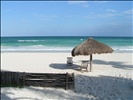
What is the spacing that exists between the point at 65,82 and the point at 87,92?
1.06 metres

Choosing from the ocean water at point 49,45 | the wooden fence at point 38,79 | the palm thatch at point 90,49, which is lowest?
the ocean water at point 49,45

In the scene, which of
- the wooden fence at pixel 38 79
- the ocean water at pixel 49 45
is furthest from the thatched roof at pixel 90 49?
the ocean water at pixel 49 45

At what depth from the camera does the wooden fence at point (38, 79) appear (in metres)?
12.5

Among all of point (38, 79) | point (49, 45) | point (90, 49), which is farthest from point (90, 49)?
point (49, 45)

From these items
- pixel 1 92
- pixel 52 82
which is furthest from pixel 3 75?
pixel 52 82

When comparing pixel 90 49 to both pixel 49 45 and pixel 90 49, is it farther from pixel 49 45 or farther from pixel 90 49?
pixel 49 45

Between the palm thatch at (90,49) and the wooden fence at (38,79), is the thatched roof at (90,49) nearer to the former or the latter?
the palm thatch at (90,49)

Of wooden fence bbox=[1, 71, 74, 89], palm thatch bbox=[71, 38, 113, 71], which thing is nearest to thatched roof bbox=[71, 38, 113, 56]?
palm thatch bbox=[71, 38, 113, 71]

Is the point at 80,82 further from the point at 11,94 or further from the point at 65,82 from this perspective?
the point at 11,94

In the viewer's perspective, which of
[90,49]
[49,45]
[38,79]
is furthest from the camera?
[49,45]

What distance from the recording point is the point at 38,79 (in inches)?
500

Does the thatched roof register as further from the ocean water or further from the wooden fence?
the ocean water

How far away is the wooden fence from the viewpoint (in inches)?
494

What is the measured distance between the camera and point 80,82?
13961 millimetres
